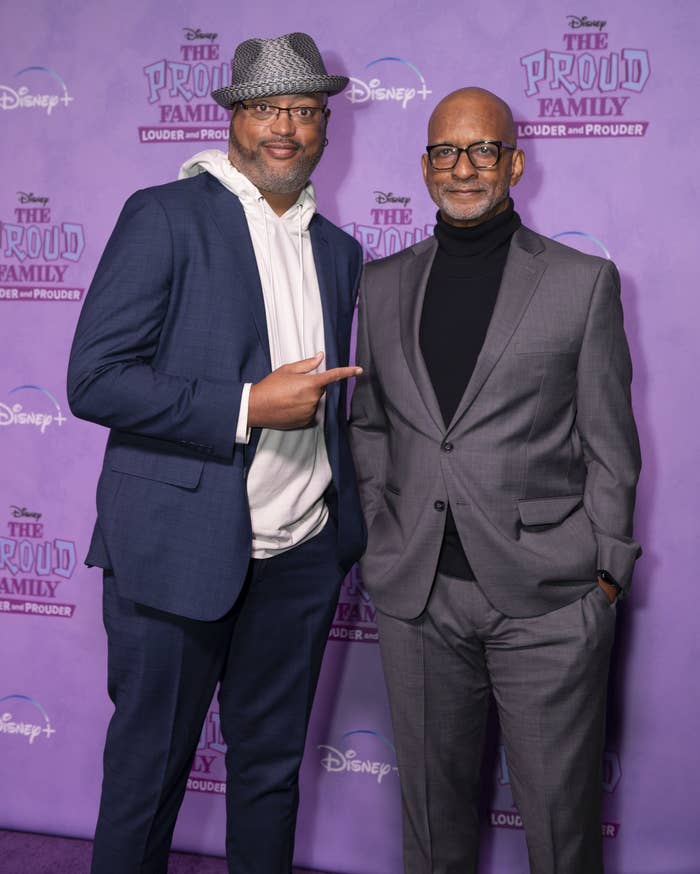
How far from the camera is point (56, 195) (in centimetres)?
252

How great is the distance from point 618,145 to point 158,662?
1649 mm

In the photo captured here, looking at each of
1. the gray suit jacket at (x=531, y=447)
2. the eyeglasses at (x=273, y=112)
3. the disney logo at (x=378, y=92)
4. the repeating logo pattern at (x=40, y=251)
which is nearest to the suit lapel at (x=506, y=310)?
the gray suit jacket at (x=531, y=447)

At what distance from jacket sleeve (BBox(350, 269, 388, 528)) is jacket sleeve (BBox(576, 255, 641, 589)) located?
17.3 inches

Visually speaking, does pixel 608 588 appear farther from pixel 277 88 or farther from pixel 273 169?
pixel 277 88

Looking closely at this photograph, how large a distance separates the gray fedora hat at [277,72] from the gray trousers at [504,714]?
3.34 ft

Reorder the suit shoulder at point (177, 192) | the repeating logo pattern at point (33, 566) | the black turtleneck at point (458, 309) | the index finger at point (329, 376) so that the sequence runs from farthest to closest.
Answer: the repeating logo pattern at point (33, 566), the black turtleneck at point (458, 309), the suit shoulder at point (177, 192), the index finger at point (329, 376)

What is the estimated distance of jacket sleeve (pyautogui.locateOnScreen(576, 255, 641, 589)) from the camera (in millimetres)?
1738

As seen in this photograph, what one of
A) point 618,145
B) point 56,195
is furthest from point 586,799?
point 56,195

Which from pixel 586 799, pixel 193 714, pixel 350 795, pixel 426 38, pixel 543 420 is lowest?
pixel 350 795

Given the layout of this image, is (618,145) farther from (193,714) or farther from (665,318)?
(193,714)

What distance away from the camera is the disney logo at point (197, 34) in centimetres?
241

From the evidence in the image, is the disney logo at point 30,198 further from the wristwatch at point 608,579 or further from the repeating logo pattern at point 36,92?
the wristwatch at point 608,579

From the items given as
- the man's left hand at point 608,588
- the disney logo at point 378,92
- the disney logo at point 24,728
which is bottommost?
the disney logo at point 24,728

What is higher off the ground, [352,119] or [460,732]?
[352,119]
